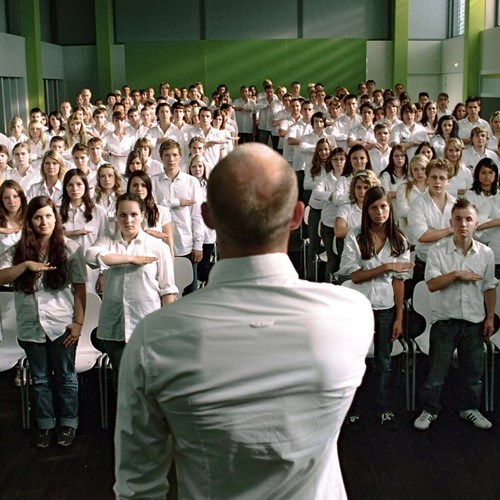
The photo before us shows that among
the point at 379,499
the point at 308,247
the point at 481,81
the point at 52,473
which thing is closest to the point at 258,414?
the point at 379,499

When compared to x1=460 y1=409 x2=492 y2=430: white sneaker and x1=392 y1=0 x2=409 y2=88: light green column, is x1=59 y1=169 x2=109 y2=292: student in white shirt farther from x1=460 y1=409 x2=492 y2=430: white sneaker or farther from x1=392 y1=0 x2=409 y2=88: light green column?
x1=392 y1=0 x2=409 y2=88: light green column

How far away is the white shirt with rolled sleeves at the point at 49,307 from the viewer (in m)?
4.93

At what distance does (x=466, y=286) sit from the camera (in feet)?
17.0

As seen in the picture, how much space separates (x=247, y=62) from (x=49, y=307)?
17036 millimetres

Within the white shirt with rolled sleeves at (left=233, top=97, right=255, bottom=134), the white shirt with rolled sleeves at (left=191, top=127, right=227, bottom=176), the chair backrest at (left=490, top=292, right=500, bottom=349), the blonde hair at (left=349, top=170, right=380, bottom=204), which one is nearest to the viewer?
the chair backrest at (left=490, top=292, right=500, bottom=349)

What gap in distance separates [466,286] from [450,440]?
3.32 ft

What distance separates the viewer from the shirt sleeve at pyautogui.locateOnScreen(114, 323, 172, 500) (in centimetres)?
139

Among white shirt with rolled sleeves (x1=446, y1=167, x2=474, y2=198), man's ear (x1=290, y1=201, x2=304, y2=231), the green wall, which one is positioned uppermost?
the green wall

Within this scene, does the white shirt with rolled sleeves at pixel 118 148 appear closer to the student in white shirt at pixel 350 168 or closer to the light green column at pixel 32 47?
the student in white shirt at pixel 350 168

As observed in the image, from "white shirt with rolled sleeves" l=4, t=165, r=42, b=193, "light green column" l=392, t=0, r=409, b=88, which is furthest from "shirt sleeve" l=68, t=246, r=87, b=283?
"light green column" l=392, t=0, r=409, b=88

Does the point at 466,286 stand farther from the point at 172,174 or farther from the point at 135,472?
the point at 135,472

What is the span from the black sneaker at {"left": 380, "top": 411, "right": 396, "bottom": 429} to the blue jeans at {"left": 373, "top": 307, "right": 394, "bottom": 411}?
105 millimetres

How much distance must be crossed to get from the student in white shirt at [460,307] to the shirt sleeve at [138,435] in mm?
3952

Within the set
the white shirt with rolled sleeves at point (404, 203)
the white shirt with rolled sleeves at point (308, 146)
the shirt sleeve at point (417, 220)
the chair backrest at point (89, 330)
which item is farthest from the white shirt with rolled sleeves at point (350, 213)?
the white shirt with rolled sleeves at point (308, 146)
